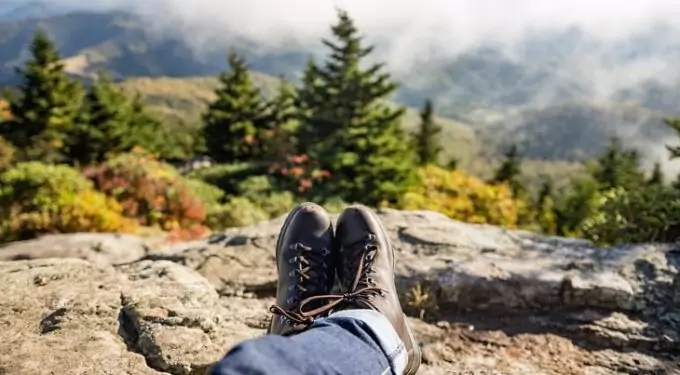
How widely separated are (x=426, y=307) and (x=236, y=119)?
73.7 ft

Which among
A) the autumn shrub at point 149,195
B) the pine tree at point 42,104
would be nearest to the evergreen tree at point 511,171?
the pine tree at point 42,104

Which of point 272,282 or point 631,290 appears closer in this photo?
point 631,290

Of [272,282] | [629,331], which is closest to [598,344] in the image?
[629,331]

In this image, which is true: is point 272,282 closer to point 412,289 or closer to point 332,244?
point 332,244

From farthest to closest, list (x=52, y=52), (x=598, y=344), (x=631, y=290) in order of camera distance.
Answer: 1. (x=52, y=52)
2. (x=631, y=290)
3. (x=598, y=344)

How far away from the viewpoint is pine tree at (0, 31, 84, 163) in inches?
908

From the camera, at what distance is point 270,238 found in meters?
4.67

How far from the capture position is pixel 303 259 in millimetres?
3062

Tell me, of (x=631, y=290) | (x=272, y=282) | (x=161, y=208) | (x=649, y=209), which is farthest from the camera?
(x=161, y=208)

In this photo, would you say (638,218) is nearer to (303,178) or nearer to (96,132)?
(303,178)

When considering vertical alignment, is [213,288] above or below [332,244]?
below

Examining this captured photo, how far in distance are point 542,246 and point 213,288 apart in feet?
10.2

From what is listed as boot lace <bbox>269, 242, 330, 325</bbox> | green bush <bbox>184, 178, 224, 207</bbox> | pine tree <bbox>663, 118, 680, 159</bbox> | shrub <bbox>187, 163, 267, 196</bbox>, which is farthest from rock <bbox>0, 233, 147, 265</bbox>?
shrub <bbox>187, 163, 267, 196</bbox>

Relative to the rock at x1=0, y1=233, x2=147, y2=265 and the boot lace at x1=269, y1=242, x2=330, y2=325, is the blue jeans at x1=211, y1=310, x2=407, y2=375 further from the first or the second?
the rock at x1=0, y1=233, x2=147, y2=265
